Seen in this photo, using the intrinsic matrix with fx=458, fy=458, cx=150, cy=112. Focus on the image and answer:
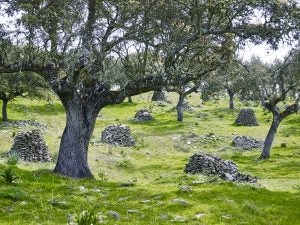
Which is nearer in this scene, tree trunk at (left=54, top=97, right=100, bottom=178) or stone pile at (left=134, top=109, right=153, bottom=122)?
tree trunk at (left=54, top=97, right=100, bottom=178)

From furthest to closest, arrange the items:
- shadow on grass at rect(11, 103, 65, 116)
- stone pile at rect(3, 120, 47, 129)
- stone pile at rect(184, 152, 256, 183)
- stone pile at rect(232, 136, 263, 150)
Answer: shadow on grass at rect(11, 103, 65, 116)
stone pile at rect(3, 120, 47, 129)
stone pile at rect(232, 136, 263, 150)
stone pile at rect(184, 152, 256, 183)

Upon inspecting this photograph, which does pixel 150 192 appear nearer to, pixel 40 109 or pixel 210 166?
pixel 210 166

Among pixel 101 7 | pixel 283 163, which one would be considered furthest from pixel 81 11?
pixel 283 163

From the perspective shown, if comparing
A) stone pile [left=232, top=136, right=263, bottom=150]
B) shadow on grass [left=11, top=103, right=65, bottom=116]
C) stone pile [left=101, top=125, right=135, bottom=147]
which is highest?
shadow on grass [left=11, top=103, right=65, bottom=116]

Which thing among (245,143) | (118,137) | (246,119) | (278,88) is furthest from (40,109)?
(278,88)

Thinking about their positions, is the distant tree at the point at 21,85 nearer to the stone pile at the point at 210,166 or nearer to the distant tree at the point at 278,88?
the distant tree at the point at 278,88

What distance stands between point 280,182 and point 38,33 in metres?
17.0

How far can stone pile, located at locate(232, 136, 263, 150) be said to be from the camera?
1821 inches

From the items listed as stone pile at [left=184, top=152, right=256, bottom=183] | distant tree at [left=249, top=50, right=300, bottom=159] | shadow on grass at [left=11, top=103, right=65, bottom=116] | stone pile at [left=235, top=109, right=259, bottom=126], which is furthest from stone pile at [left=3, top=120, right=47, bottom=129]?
stone pile at [left=184, top=152, right=256, bottom=183]

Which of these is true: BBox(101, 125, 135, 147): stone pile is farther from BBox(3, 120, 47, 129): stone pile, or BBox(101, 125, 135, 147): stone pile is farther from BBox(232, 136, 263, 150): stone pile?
BBox(3, 120, 47, 129): stone pile

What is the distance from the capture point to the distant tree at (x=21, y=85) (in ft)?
161

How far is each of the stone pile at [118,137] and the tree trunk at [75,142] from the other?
762 inches

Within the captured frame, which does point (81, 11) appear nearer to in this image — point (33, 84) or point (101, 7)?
point (101, 7)

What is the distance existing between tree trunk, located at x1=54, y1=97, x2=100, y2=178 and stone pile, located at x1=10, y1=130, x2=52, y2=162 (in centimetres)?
848
